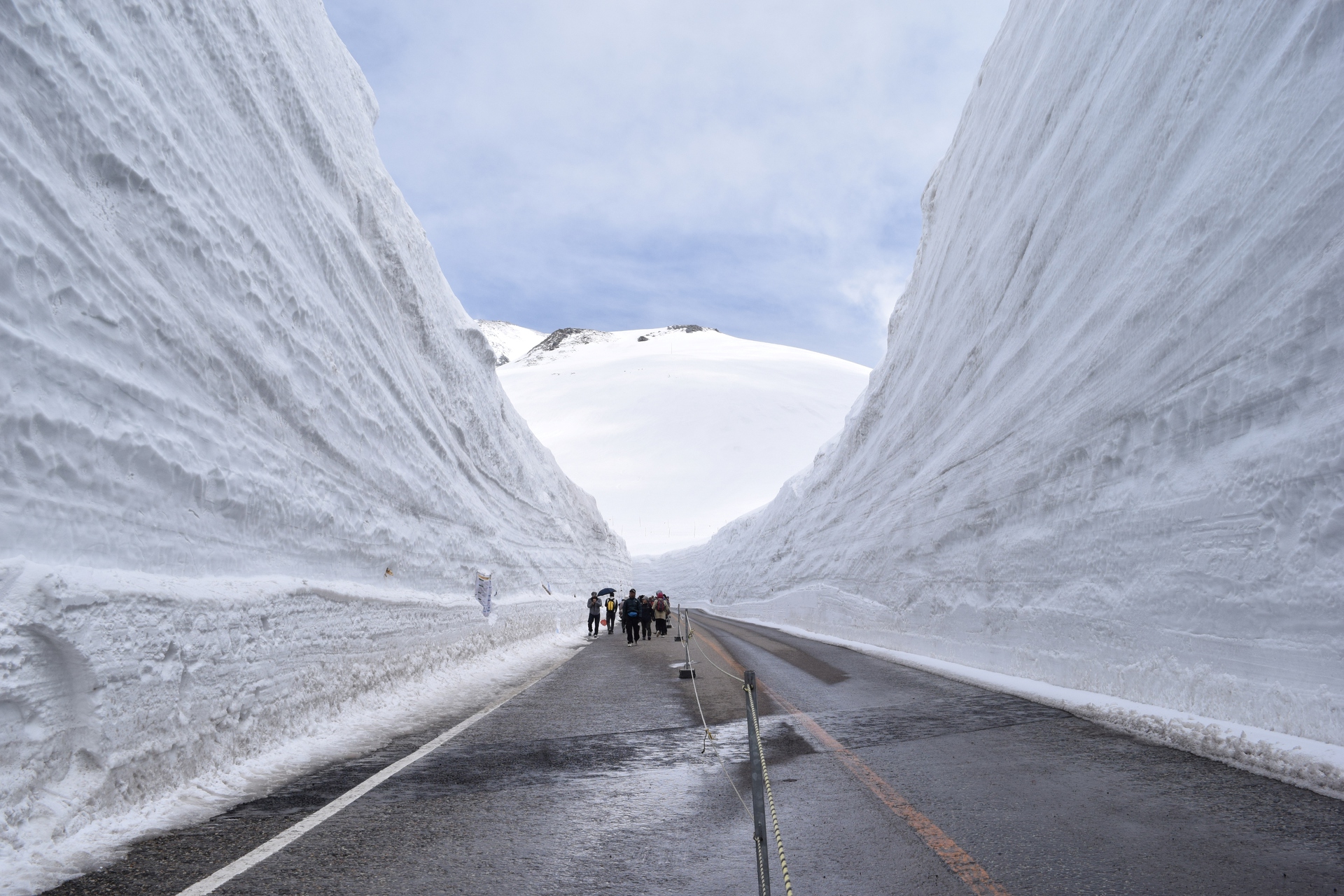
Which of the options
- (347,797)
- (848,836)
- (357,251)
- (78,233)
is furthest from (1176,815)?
(357,251)

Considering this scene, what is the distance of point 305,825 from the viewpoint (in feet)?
14.9

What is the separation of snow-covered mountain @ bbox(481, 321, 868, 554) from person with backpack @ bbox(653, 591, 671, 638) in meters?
52.9

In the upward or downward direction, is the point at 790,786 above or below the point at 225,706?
below

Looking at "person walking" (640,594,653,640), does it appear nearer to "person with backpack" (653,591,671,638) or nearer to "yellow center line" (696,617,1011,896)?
"person with backpack" (653,591,671,638)

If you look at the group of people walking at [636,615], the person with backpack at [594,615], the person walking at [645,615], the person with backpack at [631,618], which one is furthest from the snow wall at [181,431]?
the person with backpack at [594,615]

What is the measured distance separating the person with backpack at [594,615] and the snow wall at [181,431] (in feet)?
34.6

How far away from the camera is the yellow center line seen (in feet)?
11.7

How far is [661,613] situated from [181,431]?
755 inches

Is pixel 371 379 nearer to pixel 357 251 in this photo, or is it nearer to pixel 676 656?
pixel 357 251

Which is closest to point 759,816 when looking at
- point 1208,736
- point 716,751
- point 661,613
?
point 716,751

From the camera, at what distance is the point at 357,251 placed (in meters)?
15.1

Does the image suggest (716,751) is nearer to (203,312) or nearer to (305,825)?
(305,825)

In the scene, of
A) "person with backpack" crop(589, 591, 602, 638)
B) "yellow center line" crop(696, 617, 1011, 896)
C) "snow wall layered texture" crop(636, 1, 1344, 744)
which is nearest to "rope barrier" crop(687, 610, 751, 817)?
"yellow center line" crop(696, 617, 1011, 896)

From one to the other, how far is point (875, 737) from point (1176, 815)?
271 cm
